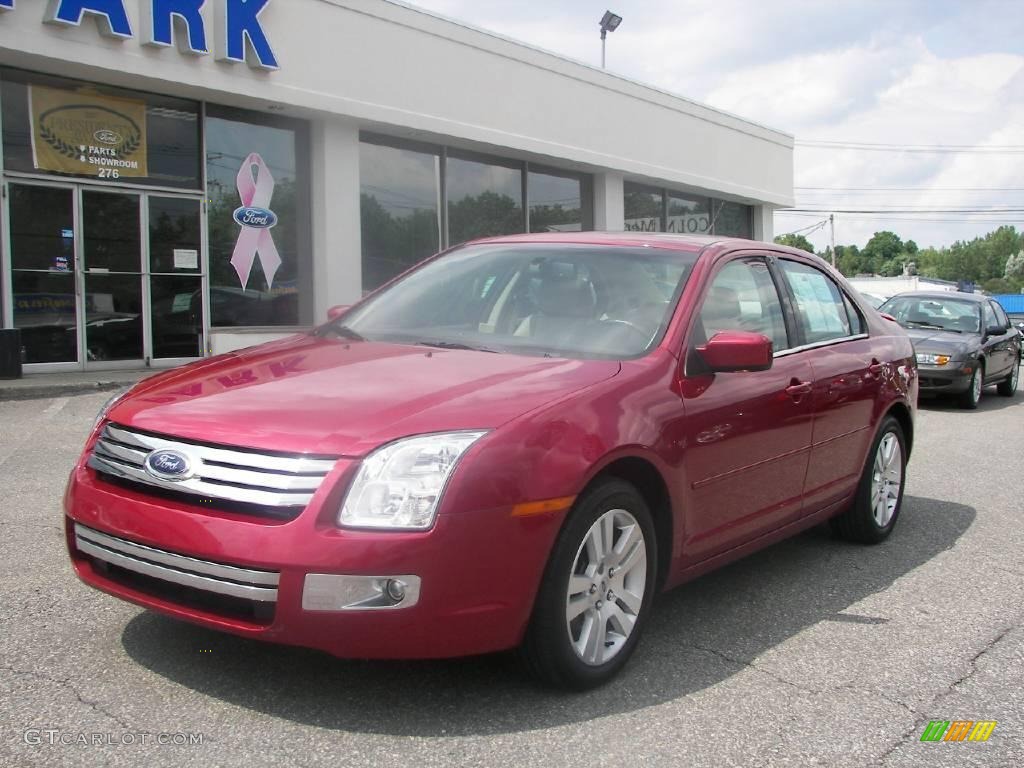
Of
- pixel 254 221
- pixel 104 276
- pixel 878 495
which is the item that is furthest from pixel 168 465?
pixel 254 221

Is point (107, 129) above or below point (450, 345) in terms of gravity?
above

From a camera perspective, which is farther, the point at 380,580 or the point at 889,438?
the point at 889,438

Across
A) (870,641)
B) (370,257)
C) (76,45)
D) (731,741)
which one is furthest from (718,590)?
(370,257)

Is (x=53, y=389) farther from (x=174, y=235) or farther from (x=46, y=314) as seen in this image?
(x=174, y=235)

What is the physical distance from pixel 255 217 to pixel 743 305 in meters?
11.1

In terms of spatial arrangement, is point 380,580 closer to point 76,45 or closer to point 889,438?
point 889,438

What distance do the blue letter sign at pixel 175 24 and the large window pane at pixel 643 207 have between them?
1089 cm

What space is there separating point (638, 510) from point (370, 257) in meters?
12.9

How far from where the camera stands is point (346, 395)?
10.6 ft

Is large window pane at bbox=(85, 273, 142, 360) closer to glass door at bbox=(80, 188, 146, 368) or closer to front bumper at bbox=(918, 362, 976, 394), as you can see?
glass door at bbox=(80, 188, 146, 368)

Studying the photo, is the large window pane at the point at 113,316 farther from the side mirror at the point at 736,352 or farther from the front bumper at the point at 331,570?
the side mirror at the point at 736,352

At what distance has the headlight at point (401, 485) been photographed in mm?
2842

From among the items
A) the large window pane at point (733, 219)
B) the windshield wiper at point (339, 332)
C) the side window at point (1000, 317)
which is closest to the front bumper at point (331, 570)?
the windshield wiper at point (339, 332)

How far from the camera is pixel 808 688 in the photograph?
3467mm
